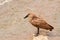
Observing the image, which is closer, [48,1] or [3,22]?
[3,22]

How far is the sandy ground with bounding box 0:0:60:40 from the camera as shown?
21.1ft

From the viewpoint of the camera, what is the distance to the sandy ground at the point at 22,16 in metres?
6.42

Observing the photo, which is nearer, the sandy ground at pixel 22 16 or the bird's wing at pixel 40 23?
the bird's wing at pixel 40 23

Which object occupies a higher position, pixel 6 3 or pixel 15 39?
pixel 6 3

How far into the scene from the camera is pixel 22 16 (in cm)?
767

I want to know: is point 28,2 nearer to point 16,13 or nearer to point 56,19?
point 16,13

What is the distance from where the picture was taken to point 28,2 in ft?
29.3

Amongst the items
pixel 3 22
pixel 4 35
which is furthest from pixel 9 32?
pixel 3 22

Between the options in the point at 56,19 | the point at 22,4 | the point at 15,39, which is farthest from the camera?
the point at 22,4

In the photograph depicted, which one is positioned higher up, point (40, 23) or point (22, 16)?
point (22, 16)

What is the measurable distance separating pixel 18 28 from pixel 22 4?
2.10m

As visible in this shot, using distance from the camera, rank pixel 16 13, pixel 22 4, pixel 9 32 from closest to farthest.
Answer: pixel 9 32 → pixel 16 13 → pixel 22 4

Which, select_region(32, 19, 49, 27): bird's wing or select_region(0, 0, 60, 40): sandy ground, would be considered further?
select_region(0, 0, 60, 40): sandy ground

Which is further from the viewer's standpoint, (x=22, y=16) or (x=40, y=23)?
(x=22, y=16)
